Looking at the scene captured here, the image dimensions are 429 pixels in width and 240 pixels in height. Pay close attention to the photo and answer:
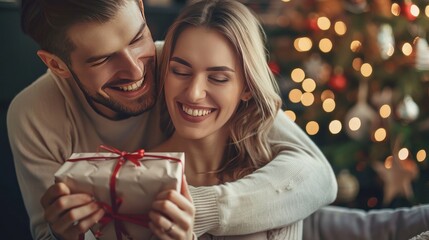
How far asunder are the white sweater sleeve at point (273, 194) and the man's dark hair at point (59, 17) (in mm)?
333

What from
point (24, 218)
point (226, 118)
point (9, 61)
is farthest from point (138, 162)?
point (9, 61)

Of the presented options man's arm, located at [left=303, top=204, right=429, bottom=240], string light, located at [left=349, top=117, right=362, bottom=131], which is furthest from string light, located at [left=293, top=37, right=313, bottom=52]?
man's arm, located at [left=303, top=204, right=429, bottom=240]

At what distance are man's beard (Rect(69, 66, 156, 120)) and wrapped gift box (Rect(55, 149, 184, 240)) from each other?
0.53 feet

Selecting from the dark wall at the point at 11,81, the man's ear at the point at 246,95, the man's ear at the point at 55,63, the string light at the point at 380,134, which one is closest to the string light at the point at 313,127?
the string light at the point at 380,134

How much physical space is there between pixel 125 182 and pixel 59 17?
310 mm

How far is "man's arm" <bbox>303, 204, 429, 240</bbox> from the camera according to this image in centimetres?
130

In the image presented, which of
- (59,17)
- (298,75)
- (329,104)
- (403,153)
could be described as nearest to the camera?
(59,17)

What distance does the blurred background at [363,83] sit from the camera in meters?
2.20

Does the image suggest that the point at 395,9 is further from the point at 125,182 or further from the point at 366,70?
the point at 125,182

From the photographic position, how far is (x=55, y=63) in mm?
1040

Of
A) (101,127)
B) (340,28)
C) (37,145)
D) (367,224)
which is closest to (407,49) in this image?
(340,28)

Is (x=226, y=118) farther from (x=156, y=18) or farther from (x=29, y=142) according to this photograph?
(x=156, y=18)

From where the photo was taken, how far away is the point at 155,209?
87 cm

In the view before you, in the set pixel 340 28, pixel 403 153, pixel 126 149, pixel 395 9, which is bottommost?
pixel 403 153
